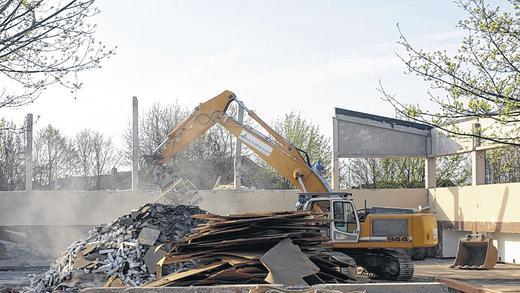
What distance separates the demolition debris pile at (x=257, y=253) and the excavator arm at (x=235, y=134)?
11.2m

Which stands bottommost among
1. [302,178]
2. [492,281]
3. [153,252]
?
[492,281]

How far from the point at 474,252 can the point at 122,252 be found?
12.7 metres

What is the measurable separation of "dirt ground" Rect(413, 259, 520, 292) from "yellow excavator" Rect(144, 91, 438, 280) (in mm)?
1130

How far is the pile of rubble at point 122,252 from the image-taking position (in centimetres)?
1471

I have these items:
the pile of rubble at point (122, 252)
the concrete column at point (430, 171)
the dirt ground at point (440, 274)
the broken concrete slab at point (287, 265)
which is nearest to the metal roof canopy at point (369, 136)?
the concrete column at point (430, 171)

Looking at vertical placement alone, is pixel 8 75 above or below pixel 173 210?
above

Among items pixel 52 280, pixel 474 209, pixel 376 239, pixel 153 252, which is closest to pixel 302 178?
pixel 376 239

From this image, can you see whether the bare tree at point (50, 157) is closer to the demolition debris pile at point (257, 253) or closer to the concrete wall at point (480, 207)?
the concrete wall at point (480, 207)

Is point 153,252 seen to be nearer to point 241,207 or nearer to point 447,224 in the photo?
point 241,207

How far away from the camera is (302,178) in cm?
1905

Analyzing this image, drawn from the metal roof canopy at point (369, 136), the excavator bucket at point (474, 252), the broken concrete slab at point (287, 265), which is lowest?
the excavator bucket at point (474, 252)

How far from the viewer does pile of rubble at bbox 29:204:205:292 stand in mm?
14711

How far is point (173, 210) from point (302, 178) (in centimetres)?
375

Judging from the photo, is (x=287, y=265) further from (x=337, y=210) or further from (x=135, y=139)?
(x=135, y=139)
